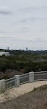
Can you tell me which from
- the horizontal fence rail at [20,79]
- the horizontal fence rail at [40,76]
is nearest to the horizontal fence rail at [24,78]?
the horizontal fence rail at [20,79]

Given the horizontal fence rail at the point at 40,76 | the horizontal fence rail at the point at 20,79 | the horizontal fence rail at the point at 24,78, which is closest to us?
the horizontal fence rail at the point at 20,79

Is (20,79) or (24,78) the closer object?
(20,79)

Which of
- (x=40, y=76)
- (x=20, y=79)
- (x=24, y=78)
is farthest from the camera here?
(x=40, y=76)

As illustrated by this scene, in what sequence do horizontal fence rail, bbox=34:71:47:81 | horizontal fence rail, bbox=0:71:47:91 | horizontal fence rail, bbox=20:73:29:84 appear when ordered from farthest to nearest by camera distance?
horizontal fence rail, bbox=34:71:47:81 → horizontal fence rail, bbox=20:73:29:84 → horizontal fence rail, bbox=0:71:47:91

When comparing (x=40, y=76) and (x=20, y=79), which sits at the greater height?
(x=40, y=76)

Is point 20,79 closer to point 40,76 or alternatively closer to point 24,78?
point 24,78

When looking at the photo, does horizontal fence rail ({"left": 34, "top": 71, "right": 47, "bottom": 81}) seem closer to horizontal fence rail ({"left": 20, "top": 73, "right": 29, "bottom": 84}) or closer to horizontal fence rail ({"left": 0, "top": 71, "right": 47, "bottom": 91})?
horizontal fence rail ({"left": 0, "top": 71, "right": 47, "bottom": 91})

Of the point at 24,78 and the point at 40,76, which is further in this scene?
the point at 40,76

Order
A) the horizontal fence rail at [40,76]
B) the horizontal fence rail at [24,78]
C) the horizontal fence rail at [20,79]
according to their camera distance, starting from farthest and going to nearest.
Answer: the horizontal fence rail at [40,76], the horizontal fence rail at [24,78], the horizontal fence rail at [20,79]

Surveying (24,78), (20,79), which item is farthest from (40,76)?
(20,79)

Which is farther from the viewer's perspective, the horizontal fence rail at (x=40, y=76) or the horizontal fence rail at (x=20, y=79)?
the horizontal fence rail at (x=40, y=76)

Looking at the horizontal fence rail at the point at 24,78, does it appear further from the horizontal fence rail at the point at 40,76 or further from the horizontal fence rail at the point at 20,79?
the horizontal fence rail at the point at 40,76

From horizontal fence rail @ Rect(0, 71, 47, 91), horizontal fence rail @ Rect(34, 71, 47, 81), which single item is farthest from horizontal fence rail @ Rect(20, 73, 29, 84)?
horizontal fence rail @ Rect(34, 71, 47, 81)

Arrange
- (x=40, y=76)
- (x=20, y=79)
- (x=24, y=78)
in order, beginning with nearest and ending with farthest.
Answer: (x=20, y=79)
(x=24, y=78)
(x=40, y=76)
